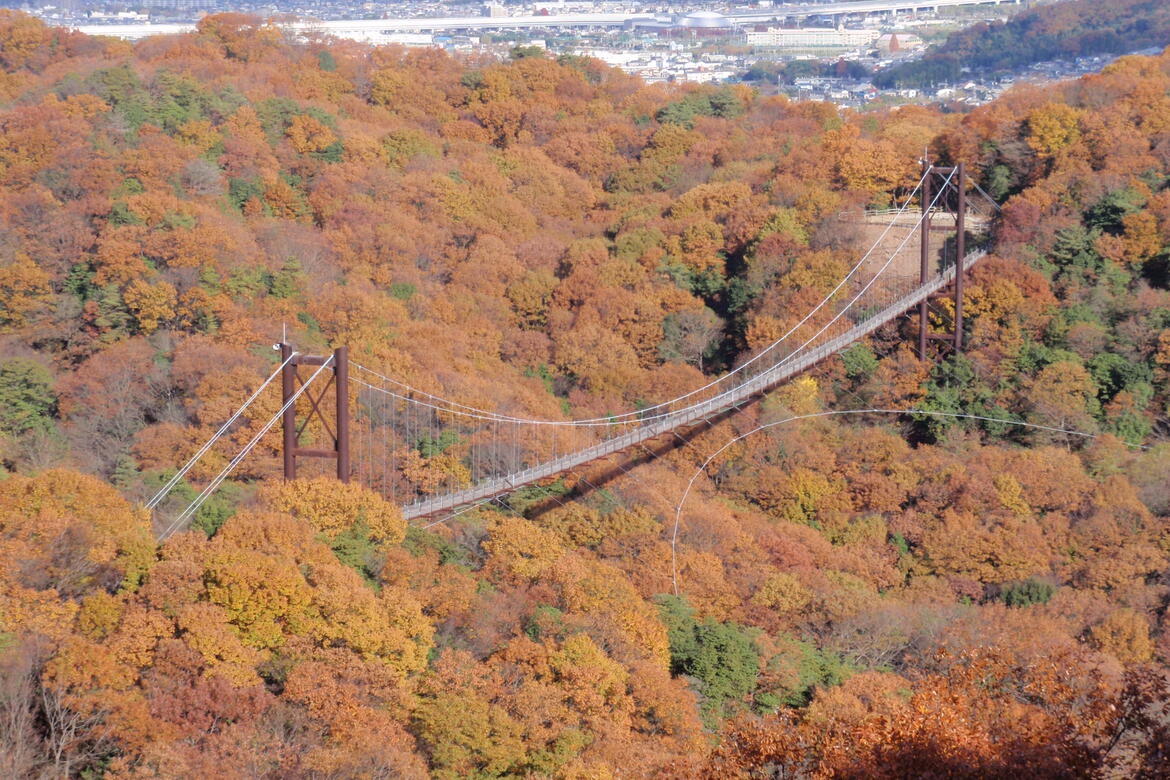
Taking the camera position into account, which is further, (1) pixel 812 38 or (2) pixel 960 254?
(1) pixel 812 38

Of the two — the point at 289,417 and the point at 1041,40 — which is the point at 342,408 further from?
the point at 1041,40

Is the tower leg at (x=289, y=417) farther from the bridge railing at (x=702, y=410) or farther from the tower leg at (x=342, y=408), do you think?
the bridge railing at (x=702, y=410)

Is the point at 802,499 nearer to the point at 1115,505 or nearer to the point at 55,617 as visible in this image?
the point at 1115,505

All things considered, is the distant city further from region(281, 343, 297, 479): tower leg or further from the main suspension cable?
region(281, 343, 297, 479): tower leg

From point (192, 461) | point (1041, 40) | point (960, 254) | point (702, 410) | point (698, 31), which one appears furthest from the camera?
point (698, 31)

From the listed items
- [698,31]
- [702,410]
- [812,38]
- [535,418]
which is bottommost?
[535,418]

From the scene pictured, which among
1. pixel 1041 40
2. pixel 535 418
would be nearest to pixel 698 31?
pixel 1041 40

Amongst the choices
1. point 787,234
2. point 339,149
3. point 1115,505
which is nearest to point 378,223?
point 339,149
